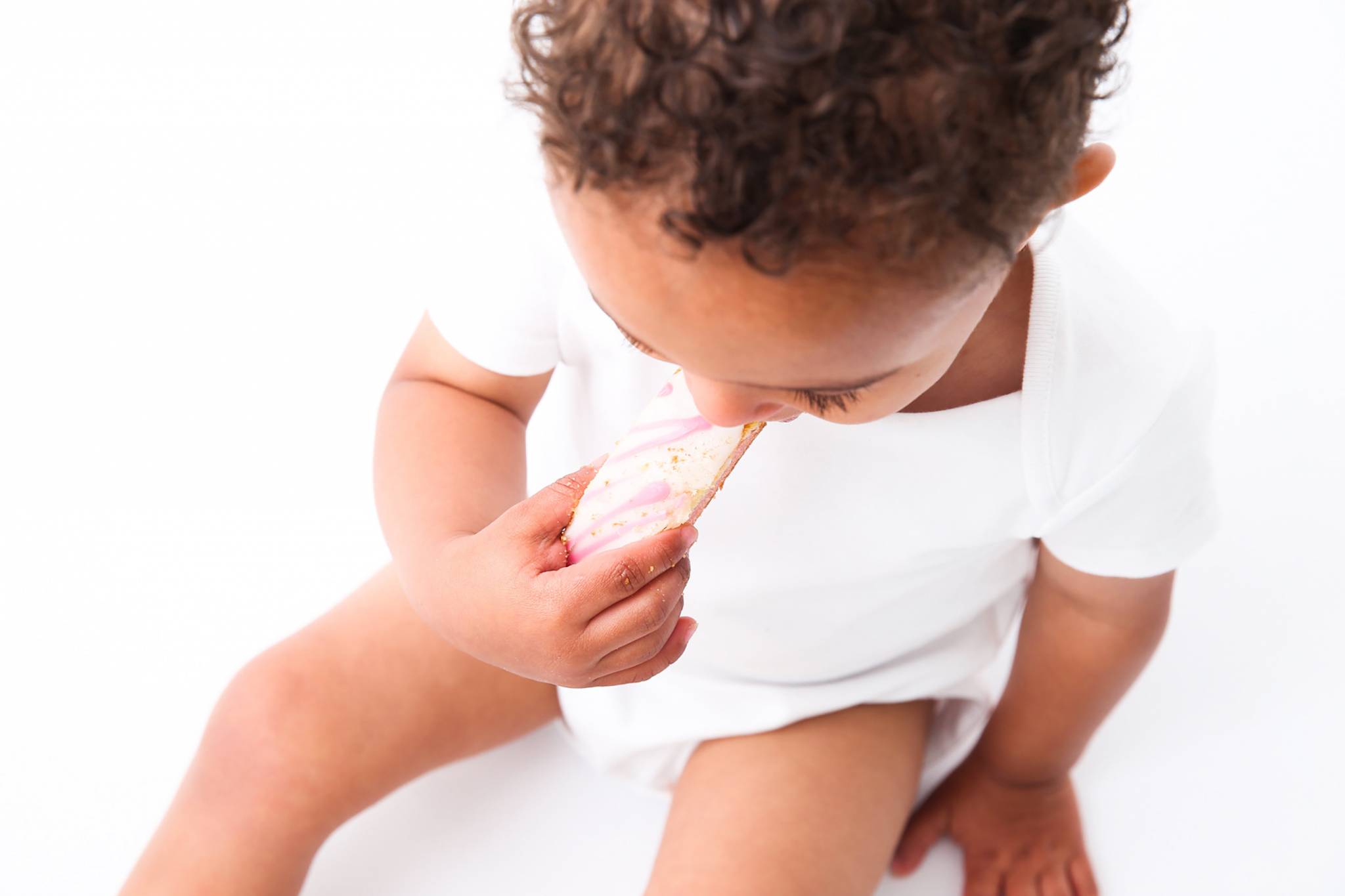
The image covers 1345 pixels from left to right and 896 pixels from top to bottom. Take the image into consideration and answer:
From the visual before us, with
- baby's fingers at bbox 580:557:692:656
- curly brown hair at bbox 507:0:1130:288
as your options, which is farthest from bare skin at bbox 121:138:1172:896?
curly brown hair at bbox 507:0:1130:288

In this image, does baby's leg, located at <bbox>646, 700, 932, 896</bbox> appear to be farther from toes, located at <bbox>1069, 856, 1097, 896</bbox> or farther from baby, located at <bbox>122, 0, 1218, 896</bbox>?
toes, located at <bbox>1069, 856, 1097, 896</bbox>

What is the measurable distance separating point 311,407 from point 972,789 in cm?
71

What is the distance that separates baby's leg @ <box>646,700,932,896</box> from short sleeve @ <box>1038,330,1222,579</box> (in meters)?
0.18

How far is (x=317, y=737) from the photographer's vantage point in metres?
0.91

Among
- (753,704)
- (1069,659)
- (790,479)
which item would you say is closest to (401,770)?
(753,704)

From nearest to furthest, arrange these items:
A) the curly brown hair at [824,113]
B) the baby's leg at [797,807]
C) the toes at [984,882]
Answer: the curly brown hair at [824,113] < the baby's leg at [797,807] < the toes at [984,882]

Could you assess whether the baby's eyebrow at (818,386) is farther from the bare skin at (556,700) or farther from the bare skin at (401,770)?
the bare skin at (401,770)

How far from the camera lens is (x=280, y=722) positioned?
0.91 m

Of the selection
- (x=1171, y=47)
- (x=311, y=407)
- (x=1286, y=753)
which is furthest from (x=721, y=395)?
(x=1171, y=47)

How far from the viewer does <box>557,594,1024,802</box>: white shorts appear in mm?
923

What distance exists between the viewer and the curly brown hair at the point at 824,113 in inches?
19.2

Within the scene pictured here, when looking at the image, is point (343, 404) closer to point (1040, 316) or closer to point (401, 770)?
point (401, 770)

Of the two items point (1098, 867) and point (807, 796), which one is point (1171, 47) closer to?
point (1098, 867)

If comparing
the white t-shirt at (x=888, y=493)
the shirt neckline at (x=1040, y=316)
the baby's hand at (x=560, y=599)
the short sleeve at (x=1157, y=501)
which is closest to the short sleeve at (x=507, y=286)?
the white t-shirt at (x=888, y=493)
